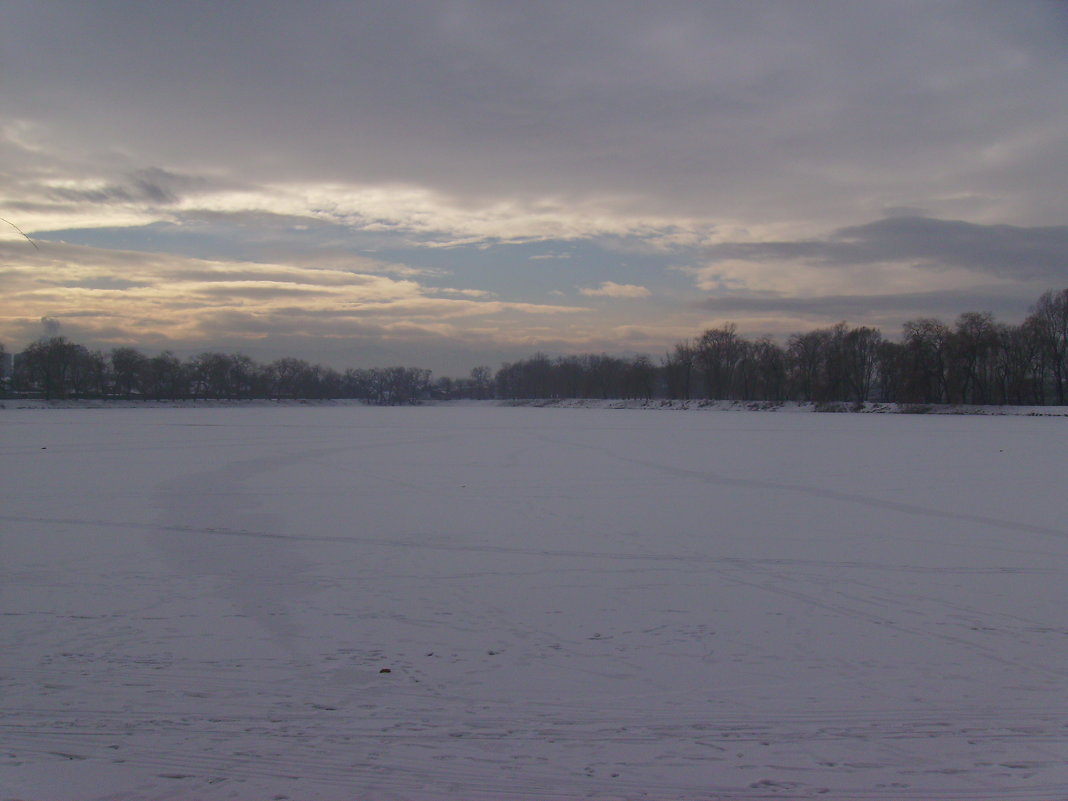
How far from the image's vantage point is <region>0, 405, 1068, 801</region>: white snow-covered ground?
4.23m

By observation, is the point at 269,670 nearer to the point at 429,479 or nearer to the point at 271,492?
the point at 271,492

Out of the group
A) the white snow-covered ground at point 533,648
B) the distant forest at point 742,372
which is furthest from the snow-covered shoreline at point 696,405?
the white snow-covered ground at point 533,648

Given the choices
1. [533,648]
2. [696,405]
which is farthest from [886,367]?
[533,648]

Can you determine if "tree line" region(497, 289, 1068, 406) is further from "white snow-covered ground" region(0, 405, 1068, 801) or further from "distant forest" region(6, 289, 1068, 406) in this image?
"white snow-covered ground" region(0, 405, 1068, 801)

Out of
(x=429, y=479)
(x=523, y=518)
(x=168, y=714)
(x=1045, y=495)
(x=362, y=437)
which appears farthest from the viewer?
(x=362, y=437)

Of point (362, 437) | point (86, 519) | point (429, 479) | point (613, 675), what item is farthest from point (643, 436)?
point (613, 675)

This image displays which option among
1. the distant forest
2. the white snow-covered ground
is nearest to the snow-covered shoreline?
the distant forest

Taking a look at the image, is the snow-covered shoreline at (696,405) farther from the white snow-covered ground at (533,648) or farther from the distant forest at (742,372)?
the white snow-covered ground at (533,648)

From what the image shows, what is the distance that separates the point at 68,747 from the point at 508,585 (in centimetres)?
451

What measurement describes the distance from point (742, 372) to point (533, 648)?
99284 millimetres

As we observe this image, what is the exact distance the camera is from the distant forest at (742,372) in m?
69.9

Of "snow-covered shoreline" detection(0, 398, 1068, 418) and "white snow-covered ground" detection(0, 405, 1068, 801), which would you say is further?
"snow-covered shoreline" detection(0, 398, 1068, 418)

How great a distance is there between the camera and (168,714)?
16.0 ft

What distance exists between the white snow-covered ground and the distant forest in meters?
64.6
